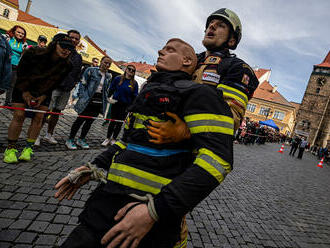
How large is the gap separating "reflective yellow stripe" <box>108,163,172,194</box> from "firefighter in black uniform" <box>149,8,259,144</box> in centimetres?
20

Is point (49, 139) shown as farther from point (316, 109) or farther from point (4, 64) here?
point (316, 109)

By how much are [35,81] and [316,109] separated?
60.9 meters

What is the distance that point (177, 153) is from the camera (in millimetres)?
1145

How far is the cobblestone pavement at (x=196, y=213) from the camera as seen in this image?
2.28 metres

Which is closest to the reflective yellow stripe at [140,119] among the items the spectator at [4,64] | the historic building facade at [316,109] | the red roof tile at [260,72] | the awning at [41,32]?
the spectator at [4,64]

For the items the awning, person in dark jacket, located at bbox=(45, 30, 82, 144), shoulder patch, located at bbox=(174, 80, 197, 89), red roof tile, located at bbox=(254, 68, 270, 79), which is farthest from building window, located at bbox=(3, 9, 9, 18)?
shoulder patch, located at bbox=(174, 80, 197, 89)

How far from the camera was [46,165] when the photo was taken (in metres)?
3.68

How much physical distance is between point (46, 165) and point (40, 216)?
148 cm

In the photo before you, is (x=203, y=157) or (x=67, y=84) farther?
(x=67, y=84)

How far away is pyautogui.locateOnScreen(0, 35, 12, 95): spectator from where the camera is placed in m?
3.37

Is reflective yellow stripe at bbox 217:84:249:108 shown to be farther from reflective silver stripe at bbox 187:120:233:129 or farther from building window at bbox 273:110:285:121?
building window at bbox 273:110:285:121

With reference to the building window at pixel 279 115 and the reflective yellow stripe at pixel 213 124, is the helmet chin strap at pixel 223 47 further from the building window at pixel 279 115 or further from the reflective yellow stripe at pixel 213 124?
the building window at pixel 279 115

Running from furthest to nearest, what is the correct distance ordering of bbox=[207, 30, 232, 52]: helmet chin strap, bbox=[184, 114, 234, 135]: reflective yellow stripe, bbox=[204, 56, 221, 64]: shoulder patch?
bbox=[207, 30, 232, 52]: helmet chin strap, bbox=[204, 56, 221, 64]: shoulder patch, bbox=[184, 114, 234, 135]: reflective yellow stripe

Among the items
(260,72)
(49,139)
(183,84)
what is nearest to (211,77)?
(183,84)
